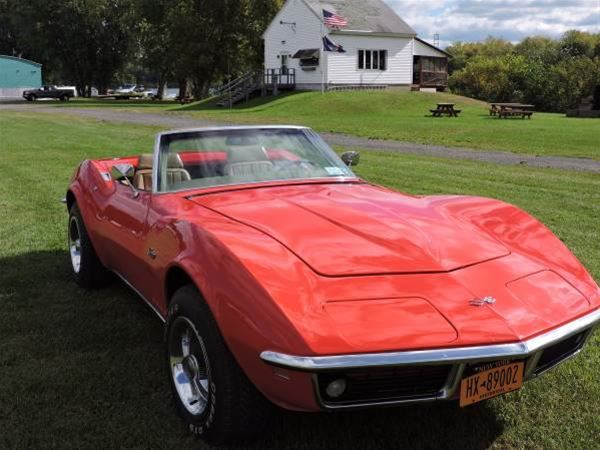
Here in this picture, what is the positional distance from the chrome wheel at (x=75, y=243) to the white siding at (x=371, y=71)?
36489 millimetres

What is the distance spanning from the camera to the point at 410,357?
7.56 ft

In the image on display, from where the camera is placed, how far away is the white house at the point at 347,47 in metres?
40.7

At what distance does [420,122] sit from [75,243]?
71.6 feet

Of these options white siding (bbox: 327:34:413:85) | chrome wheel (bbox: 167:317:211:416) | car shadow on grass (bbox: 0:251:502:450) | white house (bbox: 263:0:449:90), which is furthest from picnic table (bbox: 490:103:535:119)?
chrome wheel (bbox: 167:317:211:416)

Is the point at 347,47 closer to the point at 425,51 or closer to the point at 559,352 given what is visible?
the point at 425,51

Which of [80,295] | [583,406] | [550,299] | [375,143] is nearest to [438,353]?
[550,299]

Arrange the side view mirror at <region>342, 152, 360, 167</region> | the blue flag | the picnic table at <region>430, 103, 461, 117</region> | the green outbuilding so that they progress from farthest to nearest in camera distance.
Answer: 1. the green outbuilding
2. the blue flag
3. the picnic table at <region>430, 103, 461, 117</region>
4. the side view mirror at <region>342, 152, 360, 167</region>

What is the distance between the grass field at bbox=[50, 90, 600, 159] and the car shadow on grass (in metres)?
13.2

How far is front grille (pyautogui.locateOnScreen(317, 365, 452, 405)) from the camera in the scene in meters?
2.40

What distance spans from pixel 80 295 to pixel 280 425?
8.38ft

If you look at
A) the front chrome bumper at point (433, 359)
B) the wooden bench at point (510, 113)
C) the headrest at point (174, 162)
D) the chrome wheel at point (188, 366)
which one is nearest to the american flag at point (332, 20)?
the wooden bench at point (510, 113)

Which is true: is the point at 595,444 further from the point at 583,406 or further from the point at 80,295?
the point at 80,295

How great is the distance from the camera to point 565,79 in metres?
45.8

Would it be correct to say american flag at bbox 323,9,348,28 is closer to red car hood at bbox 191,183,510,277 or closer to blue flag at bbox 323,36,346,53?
blue flag at bbox 323,36,346,53
